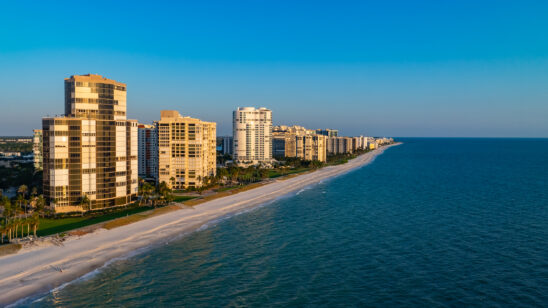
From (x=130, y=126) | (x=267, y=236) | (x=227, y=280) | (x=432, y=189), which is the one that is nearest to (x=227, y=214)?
(x=267, y=236)

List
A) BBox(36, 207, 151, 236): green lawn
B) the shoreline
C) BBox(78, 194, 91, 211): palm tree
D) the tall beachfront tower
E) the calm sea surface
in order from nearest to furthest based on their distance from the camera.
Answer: the calm sea surface
the shoreline
BBox(36, 207, 151, 236): green lawn
the tall beachfront tower
BBox(78, 194, 91, 211): palm tree

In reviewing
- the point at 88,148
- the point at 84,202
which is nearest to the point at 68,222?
the point at 84,202

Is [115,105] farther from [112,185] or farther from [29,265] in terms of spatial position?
[29,265]

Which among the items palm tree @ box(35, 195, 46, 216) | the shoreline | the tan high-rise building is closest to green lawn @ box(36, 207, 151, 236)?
palm tree @ box(35, 195, 46, 216)

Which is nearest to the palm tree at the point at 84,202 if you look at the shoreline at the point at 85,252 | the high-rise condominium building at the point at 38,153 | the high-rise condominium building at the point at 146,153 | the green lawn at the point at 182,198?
the shoreline at the point at 85,252

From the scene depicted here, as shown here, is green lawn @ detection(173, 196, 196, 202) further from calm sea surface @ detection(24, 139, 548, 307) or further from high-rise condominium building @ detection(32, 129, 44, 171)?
high-rise condominium building @ detection(32, 129, 44, 171)
